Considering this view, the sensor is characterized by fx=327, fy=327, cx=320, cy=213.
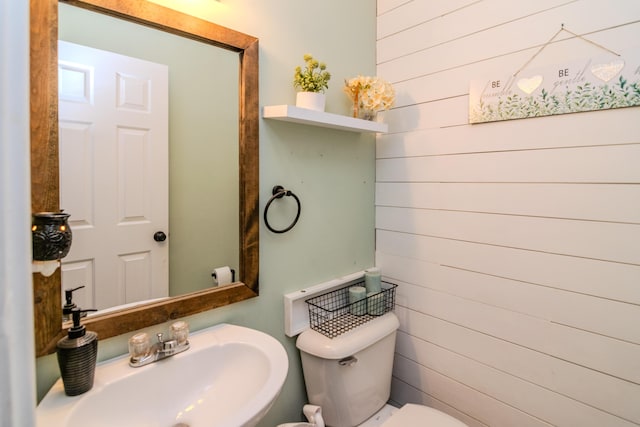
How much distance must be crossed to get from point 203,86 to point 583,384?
1597mm

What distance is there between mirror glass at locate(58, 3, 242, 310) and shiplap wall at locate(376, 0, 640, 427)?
82cm

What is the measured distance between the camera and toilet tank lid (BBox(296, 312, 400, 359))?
3.89 ft

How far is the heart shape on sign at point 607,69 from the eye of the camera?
0.99m

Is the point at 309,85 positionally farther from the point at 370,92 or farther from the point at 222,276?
the point at 222,276

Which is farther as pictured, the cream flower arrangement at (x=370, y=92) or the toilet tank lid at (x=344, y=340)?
the cream flower arrangement at (x=370, y=92)

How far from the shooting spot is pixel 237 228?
114 centimetres

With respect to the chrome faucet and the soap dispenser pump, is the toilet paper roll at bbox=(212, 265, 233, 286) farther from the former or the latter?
the soap dispenser pump

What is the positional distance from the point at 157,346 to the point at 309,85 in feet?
3.26

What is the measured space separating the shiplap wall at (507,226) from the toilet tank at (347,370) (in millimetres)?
290

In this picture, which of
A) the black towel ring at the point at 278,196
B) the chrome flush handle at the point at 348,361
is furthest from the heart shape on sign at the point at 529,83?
the chrome flush handle at the point at 348,361

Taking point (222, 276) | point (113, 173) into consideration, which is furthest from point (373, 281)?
point (113, 173)

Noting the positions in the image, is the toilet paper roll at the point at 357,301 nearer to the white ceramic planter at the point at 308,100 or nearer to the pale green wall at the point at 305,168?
the pale green wall at the point at 305,168

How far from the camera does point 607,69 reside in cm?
101

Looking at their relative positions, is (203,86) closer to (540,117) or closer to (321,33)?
(321,33)
